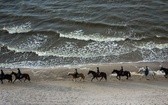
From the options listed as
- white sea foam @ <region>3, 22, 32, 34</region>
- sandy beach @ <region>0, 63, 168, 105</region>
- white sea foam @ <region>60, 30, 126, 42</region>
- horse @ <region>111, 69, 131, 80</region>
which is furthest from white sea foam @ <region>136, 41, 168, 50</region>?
white sea foam @ <region>3, 22, 32, 34</region>

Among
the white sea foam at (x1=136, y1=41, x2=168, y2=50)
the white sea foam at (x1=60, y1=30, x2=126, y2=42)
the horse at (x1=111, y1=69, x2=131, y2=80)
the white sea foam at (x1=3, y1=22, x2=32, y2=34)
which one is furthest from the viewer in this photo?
the white sea foam at (x1=3, y1=22, x2=32, y2=34)

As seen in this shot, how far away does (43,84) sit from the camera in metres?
30.3

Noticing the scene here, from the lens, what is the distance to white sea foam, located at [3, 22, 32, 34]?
1651 inches

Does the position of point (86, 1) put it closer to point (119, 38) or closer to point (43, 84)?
point (119, 38)

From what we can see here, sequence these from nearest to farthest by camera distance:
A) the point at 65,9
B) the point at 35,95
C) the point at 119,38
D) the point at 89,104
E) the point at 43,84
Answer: the point at 89,104 < the point at 35,95 < the point at 43,84 < the point at 119,38 < the point at 65,9

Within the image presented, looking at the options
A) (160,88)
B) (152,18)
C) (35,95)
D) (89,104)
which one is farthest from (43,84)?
(152,18)

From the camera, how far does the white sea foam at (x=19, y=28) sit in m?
41.9

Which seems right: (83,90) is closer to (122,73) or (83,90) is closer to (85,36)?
(122,73)

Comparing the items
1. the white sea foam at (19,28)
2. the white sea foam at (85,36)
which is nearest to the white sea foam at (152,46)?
the white sea foam at (85,36)

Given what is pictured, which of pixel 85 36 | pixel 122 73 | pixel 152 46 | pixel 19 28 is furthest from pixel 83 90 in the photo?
pixel 19 28

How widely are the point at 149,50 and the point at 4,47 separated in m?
13.7

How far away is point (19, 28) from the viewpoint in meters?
42.6

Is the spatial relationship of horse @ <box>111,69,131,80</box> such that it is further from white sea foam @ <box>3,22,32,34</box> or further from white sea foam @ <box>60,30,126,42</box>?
white sea foam @ <box>3,22,32,34</box>

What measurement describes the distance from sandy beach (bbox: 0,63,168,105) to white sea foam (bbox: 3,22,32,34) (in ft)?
32.6
